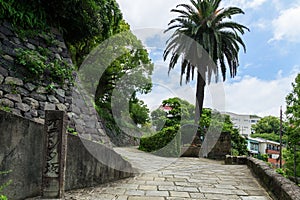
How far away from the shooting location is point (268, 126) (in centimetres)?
4250

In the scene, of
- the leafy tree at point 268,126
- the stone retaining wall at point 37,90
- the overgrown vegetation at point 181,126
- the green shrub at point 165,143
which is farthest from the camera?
the leafy tree at point 268,126

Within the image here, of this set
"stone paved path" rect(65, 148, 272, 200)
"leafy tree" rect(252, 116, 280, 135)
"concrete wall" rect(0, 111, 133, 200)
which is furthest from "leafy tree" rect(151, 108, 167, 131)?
"leafy tree" rect(252, 116, 280, 135)

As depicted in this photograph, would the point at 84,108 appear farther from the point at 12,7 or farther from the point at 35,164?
the point at 35,164

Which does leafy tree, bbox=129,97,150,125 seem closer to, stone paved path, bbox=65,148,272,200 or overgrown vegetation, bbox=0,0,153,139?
overgrown vegetation, bbox=0,0,153,139

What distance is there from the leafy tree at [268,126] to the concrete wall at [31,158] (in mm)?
44514

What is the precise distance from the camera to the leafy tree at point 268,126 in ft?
136

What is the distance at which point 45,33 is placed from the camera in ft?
19.0

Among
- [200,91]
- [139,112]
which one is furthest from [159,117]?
[200,91]

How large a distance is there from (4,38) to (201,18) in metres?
9.49

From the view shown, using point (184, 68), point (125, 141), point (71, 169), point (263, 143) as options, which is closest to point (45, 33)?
point (71, 169)

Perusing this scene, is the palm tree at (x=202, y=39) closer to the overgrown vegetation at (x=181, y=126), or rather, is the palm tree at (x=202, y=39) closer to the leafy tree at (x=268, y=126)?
the overgrown vegetation at (x=181, y=126)

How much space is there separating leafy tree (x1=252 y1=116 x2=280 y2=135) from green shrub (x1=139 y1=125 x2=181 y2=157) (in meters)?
38.2

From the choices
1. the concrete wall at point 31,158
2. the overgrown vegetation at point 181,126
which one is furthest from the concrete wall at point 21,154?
the overgrown vegetation at point 181,126

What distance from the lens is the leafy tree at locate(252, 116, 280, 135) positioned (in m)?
41.4
